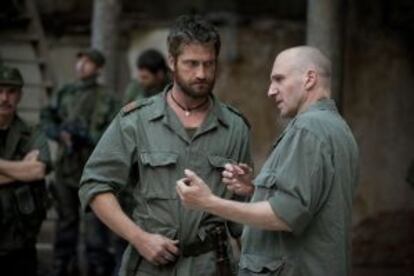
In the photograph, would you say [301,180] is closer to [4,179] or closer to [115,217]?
[115,217]

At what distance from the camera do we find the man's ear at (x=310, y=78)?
11.7ft

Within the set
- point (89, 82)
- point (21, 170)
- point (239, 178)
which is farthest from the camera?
point (89, 82)

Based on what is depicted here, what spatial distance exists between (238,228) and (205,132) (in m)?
0.51

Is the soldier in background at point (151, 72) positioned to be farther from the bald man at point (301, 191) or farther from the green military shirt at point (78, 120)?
the bald man at point (301, 191)

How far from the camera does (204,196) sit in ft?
11.2

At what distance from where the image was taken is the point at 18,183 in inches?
205

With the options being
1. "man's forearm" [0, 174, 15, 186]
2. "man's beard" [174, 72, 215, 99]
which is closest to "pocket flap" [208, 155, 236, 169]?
"man's beard" [174, 72, 215, 99]

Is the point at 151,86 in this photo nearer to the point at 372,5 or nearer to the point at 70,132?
the point at 70,132

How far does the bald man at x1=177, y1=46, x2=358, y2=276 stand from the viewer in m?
3.38

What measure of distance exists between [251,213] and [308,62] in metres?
0.67

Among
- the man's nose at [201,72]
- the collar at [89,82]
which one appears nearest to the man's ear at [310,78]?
the man's nose at [201,72]

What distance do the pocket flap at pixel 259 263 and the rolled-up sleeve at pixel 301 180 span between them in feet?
0.57

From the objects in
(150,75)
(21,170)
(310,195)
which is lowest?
(21,170)

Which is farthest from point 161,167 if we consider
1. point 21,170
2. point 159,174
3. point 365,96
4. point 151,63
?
point 365,96
